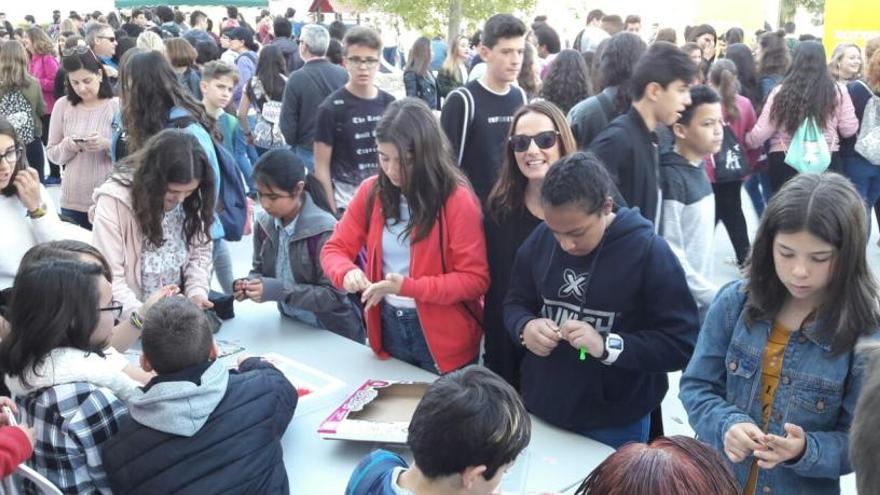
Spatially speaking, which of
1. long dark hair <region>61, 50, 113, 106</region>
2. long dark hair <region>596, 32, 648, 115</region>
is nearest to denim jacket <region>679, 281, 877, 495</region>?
long dark hair <region>596, 32, 648, 115</region>

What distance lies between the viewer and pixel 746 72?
19.9 feet

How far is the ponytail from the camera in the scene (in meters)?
5.09

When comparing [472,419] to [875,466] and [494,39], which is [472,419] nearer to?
[875,466]

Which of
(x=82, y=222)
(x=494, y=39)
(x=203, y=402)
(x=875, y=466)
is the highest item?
(x=494, y=39)

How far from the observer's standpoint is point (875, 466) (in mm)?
962

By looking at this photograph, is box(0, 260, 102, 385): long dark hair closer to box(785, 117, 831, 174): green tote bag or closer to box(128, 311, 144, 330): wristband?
box(128, 311, 144, 330): wristband

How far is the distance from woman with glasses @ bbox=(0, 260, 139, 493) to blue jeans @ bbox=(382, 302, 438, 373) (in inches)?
37.9

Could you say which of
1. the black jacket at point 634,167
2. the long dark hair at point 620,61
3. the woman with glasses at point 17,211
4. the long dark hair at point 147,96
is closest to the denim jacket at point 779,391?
the black jacket at point 634,167

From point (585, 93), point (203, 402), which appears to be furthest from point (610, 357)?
point (585, 93)

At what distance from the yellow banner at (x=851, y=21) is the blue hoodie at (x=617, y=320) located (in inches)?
306

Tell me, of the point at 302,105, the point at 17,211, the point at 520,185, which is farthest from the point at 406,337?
the point at 302,105

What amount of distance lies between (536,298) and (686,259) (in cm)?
68

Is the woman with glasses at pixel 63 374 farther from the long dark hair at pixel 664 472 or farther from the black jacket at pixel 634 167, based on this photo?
the black jacket at pixel 634 167

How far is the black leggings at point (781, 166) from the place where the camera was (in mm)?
5484
